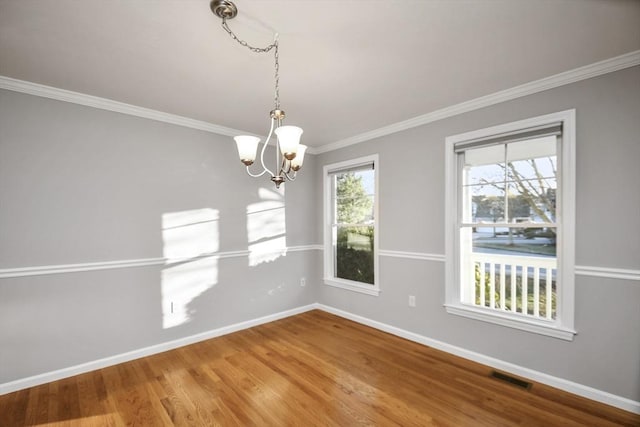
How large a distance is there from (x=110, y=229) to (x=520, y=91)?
→ 12.8ft

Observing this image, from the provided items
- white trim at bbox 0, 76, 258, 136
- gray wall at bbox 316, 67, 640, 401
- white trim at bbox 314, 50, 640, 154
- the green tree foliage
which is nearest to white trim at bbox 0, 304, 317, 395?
the green tree foliage

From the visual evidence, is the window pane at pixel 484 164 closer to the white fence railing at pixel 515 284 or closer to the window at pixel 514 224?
the window at pixel 514 224

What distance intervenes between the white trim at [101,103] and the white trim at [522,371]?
315 centimetres

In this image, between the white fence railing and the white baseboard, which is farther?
the white fence railing

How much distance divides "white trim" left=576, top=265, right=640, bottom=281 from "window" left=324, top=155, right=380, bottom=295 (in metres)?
1.93

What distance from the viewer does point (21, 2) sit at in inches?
58.9

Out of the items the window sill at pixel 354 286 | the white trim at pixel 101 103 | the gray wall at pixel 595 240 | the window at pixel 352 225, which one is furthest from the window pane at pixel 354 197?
the white trim at pixel 101 103

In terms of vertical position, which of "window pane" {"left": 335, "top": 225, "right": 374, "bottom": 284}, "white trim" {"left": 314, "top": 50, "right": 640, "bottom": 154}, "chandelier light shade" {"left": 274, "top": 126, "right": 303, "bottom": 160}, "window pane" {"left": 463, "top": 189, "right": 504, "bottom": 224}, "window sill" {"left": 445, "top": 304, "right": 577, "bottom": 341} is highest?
"white trim" {"left": 314, "top": 50, "right": 640, "bottom": 154}

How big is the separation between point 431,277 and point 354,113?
1.93 m

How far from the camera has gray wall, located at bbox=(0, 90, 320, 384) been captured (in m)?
2.35

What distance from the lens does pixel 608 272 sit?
210cm

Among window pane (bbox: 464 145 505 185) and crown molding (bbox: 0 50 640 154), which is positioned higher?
crown molding (bbox: 0 50 640 154)

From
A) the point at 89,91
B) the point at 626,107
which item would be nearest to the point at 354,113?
the point at 626,107

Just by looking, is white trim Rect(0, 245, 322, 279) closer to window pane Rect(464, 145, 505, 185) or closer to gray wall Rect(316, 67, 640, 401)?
gray wall Rect(316, 67, 640, 401)
